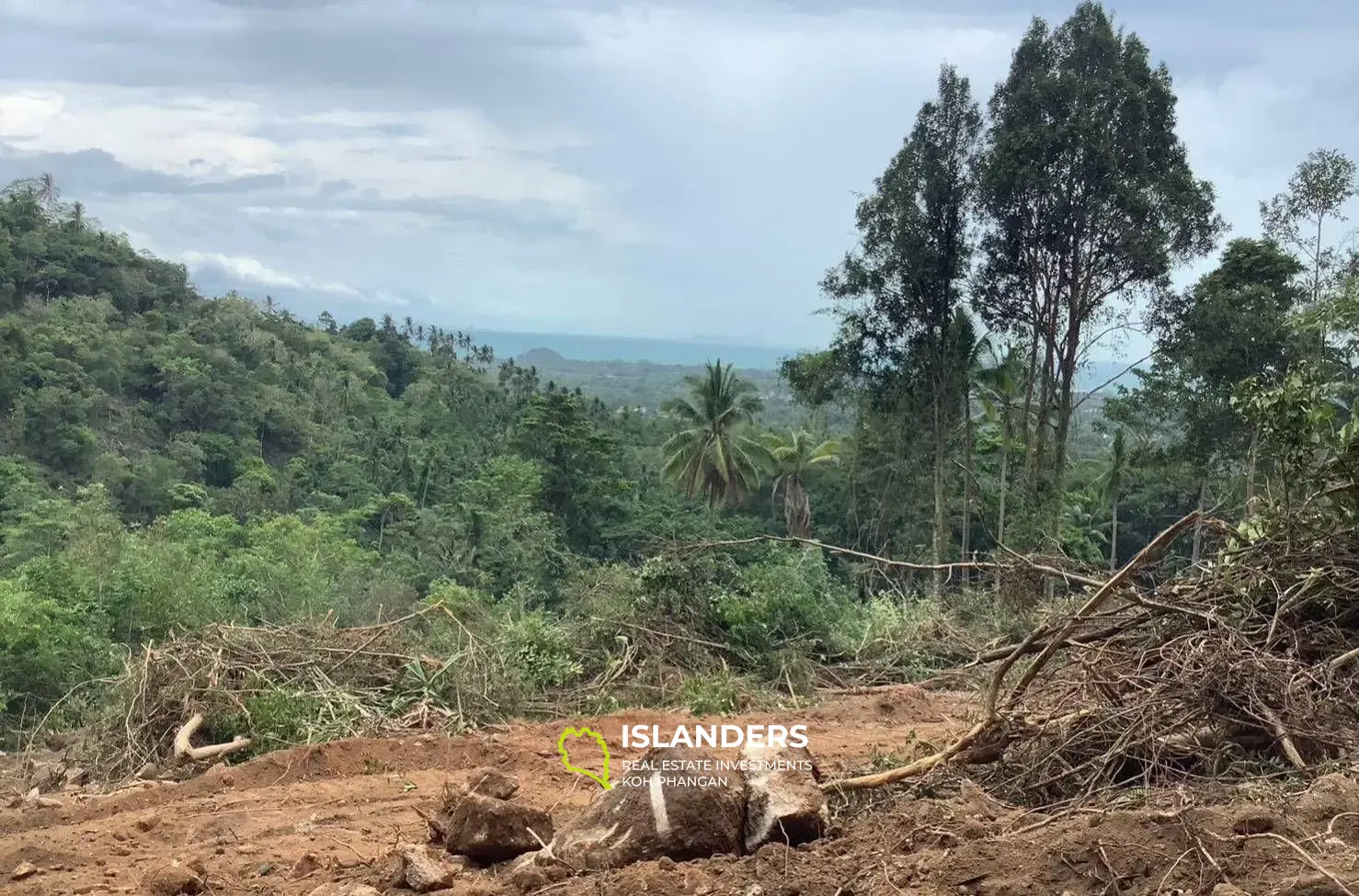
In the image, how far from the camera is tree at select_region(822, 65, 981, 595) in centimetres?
2066

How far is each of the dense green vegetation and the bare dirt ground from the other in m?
1.19

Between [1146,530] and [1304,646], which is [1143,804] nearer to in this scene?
[1304,646]

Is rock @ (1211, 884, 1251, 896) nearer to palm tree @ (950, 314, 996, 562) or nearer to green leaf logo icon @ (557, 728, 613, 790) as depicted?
green leaf logo icon @ (557, 728, 613, 790)

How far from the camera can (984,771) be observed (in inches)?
150

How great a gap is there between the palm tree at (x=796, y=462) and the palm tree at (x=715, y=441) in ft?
2.07

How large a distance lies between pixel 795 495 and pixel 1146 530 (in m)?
9.93

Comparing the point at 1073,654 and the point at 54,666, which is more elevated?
the point at 1073,654

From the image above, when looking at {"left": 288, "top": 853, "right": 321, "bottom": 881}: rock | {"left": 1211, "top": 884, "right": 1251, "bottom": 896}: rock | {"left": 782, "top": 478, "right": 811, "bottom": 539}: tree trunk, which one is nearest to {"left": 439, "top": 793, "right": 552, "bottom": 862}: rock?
{"left": 288, "top": 853, "right": 321, "bottom": 881}: rock

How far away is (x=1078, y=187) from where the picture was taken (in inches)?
746

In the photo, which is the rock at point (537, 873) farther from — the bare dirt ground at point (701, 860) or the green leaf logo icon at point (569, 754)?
the green leaf logo icon at point (569, 754)

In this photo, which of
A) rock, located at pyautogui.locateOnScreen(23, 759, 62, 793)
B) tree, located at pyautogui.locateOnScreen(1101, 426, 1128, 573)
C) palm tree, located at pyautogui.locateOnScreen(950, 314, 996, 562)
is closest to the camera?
rock, located at pyautogui.locateOnScreen(23, 759, 62, 793)

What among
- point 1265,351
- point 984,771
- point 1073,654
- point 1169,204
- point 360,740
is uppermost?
point 1169,204

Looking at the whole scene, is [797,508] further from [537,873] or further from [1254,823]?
[1254,823]

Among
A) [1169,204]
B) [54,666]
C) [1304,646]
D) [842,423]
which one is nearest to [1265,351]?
[1169,204]
